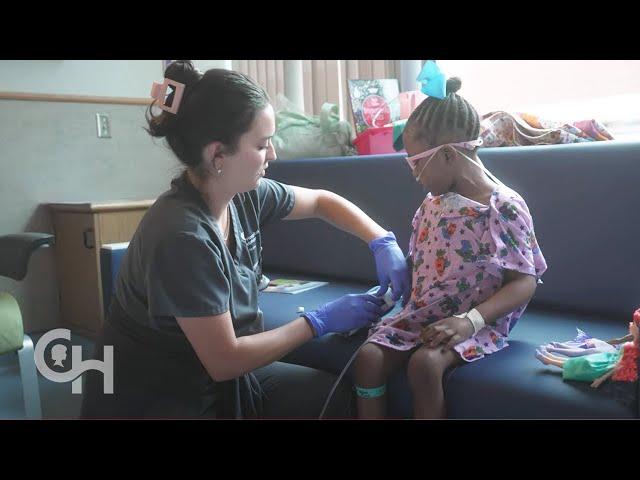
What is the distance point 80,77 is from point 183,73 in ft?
5.93

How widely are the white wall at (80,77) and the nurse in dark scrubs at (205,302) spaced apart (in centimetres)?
140

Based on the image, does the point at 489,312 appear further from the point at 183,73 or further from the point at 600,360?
the point at 183,73

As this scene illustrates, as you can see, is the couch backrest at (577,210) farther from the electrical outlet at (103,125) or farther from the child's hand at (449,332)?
the electrical outlet at (103,125)

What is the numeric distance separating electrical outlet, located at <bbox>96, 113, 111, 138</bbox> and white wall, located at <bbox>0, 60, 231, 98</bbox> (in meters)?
0.10

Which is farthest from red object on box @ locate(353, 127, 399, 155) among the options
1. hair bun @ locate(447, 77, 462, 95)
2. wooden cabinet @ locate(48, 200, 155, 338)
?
wooden cabinet @ locate(48, 200, 155, 338)

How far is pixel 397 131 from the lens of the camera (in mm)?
1874

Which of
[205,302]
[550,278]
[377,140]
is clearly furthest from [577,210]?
[205,302]

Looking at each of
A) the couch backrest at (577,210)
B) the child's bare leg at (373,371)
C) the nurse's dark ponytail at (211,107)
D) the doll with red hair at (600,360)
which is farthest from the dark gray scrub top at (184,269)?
the couch backrest at (577,210)

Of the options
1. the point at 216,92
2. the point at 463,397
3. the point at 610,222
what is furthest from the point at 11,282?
the point at 610,222

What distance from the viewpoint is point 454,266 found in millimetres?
1253

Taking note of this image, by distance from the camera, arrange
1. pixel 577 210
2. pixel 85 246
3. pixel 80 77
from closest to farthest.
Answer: pixel 577 210
pixel 85 246
pixel 80 77

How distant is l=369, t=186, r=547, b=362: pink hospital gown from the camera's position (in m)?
1.19

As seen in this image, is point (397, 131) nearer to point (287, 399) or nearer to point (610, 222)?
point (610, 222)
